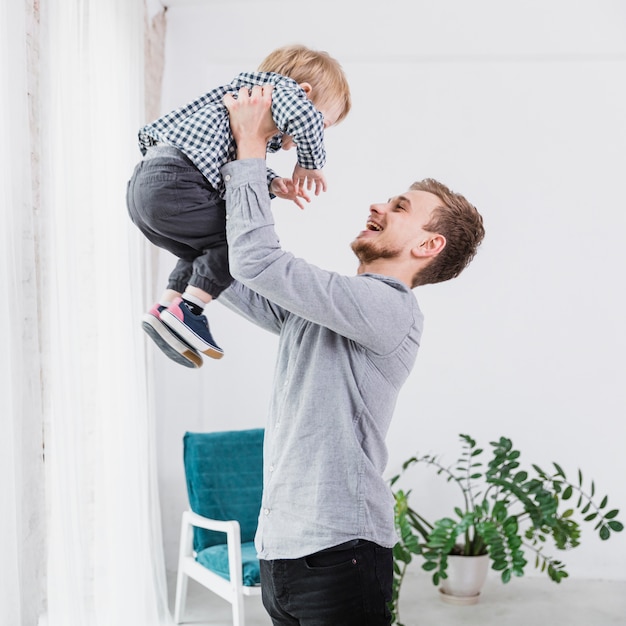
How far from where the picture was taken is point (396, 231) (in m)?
1.61

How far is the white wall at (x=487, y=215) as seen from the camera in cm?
398

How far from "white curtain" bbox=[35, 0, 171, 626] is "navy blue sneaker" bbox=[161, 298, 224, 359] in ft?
3.06

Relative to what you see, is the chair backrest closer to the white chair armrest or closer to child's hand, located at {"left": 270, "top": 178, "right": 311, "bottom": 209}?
the white chair armrest

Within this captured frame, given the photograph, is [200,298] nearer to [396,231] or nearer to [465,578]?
[396,231]

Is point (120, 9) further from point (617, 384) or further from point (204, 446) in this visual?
point (617, 384)

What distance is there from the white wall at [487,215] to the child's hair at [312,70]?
2471 millimetres

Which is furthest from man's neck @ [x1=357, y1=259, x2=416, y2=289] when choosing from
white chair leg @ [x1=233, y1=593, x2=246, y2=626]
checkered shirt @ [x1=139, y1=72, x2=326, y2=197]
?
white chair leg @ [x1=233, y1=593, x2=246, y2=626]

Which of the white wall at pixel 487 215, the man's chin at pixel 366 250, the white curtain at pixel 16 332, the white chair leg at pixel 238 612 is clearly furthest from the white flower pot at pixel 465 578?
the man's chin at pixel 366 250

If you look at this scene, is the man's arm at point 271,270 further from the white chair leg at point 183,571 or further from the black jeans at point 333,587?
the white chair leg at point 183,571

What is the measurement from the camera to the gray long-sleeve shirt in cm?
132

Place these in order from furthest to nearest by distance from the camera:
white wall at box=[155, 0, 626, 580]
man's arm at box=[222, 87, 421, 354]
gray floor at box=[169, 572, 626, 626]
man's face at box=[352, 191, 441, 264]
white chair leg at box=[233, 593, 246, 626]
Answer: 1. white wall at box=[155, 0, 626, 580]
2. gray floor at box=[169, 572, 626, 626]
3. white chair leg at box=[233, 593, 246, 626]
4. man's face at box=[352, 191, 441, 264]
5. man's arm at box=[222, 87, 421, 354]

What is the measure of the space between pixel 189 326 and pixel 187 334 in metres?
0.02

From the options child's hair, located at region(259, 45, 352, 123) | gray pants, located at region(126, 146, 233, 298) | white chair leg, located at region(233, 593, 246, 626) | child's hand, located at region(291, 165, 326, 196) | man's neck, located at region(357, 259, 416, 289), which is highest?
child's hair, located at region(259, 45, 352, 123)

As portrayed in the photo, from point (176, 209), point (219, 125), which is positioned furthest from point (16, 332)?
point (219, 125)
